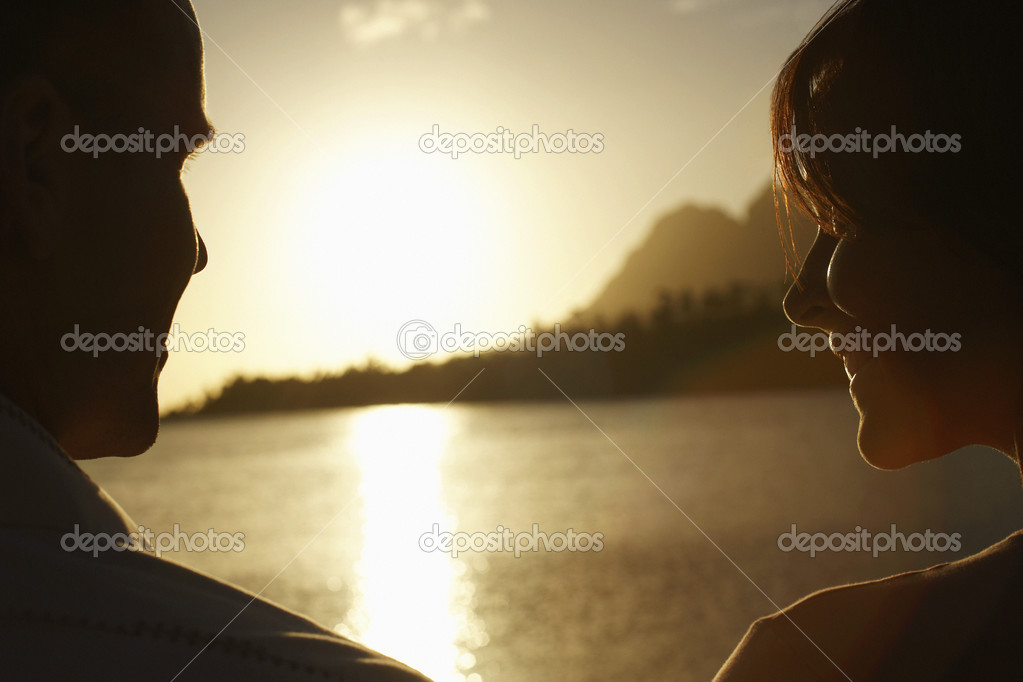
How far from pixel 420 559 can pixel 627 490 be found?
11.6 m

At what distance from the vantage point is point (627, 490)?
3183 centimetres

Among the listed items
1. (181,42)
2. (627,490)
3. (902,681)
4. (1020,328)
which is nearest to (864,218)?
(1020,328)

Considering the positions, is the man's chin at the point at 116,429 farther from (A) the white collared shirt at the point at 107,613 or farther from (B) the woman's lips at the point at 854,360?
(B) the woman's lips at the point at 854,360

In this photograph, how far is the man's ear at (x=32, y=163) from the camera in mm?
986

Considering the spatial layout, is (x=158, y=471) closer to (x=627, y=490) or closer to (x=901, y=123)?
(x=627, y=490)

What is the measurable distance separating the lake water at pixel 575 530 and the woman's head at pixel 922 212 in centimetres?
18

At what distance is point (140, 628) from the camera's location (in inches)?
29.3

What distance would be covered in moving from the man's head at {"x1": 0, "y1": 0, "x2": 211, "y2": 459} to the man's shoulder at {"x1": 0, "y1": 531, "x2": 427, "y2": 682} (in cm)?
37

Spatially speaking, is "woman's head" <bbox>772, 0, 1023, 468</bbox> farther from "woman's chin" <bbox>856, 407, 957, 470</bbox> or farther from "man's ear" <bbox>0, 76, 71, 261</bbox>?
"man's ear" <bbox>0, 76, 71, 261</bbox>

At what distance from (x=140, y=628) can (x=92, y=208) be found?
2.09ft

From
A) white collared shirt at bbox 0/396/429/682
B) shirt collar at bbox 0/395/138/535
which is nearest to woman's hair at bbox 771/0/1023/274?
white collared shirt at bbox 0/396/429/682

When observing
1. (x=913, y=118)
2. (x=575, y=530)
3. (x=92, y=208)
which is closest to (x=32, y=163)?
(x=92, y=208)

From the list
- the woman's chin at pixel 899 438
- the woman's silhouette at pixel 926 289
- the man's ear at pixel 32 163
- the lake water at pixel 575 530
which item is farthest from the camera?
the lake water at pixel 575 530

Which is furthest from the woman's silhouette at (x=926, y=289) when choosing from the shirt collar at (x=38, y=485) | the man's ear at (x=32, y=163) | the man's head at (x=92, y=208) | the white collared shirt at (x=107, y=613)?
the man's ear at (x=32, y=163)
